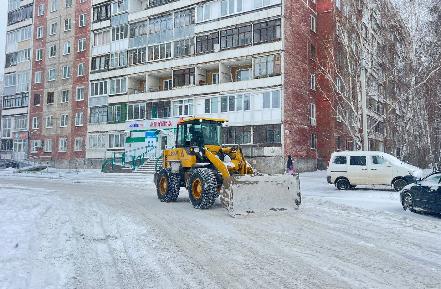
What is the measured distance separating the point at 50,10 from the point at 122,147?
22.9m

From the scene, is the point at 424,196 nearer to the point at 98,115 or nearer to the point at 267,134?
the point at 267,134

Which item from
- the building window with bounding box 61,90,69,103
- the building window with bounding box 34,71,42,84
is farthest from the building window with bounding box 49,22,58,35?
the building window with bounding box 61,90,69,103

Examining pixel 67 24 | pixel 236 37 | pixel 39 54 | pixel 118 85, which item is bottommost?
pixel 118 85

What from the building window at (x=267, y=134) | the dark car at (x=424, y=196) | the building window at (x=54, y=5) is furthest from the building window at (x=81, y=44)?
the dark car at (x=424, y=196)

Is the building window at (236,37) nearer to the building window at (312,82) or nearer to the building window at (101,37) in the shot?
the building window at (312,82)

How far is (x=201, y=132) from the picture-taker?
13.7 m

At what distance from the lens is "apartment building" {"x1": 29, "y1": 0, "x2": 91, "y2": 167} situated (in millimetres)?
45000

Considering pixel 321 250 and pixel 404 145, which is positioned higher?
pixel 404 145

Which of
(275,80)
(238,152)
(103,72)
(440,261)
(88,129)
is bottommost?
(440,261)

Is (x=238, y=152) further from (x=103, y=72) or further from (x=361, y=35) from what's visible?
(x=103, y=72)

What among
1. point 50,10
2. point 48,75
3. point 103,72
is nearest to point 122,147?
point 103,72

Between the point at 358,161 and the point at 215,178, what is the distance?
10.4 metres

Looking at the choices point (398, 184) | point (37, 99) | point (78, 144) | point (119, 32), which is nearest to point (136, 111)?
point (119, 32)

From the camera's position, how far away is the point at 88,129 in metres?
43.1
